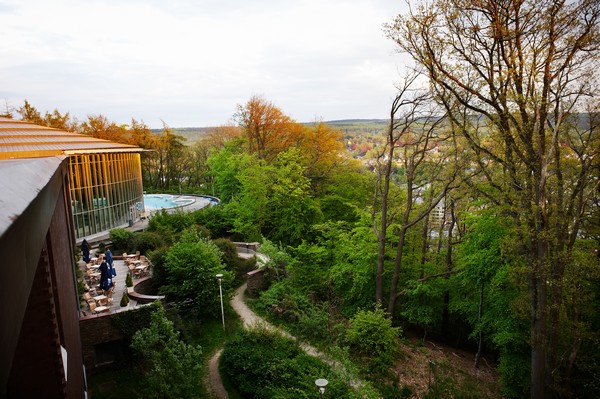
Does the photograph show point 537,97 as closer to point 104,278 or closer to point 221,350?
point 221,350

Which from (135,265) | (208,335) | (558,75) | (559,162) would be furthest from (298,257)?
(558,75)

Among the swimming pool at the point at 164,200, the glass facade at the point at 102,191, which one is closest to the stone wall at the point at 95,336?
the glass facade at the point at 102,191

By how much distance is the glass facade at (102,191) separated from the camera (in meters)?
24.5

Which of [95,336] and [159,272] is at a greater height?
[159,272]

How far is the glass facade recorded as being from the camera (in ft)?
80.2

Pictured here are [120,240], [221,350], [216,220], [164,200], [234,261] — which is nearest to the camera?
[221,350]

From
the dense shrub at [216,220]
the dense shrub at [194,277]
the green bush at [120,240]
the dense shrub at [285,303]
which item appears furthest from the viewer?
the dense shrub at [216,220]

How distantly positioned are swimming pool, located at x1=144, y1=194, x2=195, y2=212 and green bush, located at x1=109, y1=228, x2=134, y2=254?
17638 mm

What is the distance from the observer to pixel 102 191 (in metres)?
26.6

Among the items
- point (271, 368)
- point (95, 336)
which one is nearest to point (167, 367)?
point (271, 368)

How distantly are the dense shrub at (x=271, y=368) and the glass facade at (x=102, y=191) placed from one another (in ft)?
51.8

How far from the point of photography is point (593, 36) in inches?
431

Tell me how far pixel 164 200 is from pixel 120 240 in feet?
76.8

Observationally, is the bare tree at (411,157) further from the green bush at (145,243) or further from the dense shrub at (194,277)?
the green bush at (145,243)
